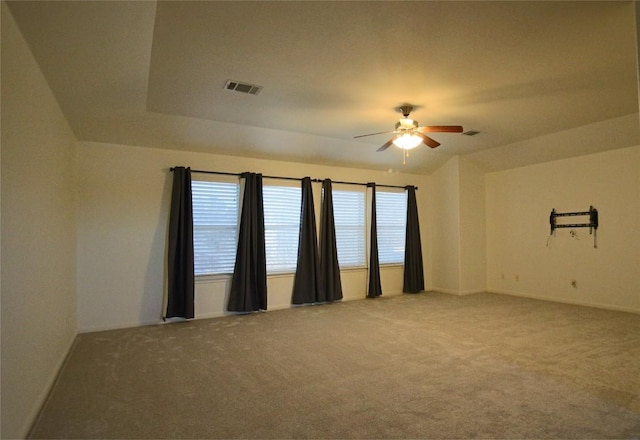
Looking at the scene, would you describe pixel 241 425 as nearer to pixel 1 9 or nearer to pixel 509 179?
pixel 1 9

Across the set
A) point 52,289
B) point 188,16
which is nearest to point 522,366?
point 188,16

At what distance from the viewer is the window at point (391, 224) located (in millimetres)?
6918

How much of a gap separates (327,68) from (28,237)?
258 centimetres

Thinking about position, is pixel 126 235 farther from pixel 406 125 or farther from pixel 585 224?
pixel 585 224

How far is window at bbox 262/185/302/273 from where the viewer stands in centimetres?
573

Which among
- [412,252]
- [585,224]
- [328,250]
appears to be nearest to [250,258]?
[328,250]

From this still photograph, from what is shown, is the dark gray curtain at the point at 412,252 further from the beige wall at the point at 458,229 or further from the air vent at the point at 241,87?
the air vent at the point at 241,87

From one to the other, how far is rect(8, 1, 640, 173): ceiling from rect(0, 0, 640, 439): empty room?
0.02 m

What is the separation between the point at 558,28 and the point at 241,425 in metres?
3.49

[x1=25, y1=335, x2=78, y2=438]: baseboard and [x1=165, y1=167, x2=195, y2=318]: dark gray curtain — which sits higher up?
[x1=165, y1=167, x2=195, y2=318]: dark gray curtain

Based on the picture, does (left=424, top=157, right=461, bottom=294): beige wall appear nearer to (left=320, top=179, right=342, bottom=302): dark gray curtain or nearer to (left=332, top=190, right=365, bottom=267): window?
(left=332, top=190, right=365, bottom=267): window

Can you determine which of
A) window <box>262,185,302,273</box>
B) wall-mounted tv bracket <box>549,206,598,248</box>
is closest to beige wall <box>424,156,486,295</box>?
wall-mounted tv bracket <box>549,206,598,248</box>

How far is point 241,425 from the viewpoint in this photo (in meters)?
2.27

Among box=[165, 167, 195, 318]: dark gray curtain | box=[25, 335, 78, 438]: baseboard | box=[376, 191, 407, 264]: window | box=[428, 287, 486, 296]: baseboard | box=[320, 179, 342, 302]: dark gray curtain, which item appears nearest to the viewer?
box=[25, 335, 78, 438]: baseboard
